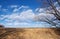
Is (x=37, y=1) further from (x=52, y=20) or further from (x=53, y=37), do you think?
(x=53, y=37)

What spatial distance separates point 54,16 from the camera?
4164mm

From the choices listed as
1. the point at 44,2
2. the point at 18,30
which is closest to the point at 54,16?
the point at 44,2

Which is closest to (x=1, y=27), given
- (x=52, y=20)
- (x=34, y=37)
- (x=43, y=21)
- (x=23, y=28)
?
(x=23, y=28)

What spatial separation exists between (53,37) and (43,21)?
59 centimetres

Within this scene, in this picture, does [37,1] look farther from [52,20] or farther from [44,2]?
[52,20]

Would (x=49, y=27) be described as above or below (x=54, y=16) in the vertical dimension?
below

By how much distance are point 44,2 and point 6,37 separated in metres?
1.59

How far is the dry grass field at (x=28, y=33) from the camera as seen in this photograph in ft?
13.4

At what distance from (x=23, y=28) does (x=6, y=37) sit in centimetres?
59

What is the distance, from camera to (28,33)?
4.14 m

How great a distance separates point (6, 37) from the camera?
13.3ft

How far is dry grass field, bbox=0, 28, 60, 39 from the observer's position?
408 cm

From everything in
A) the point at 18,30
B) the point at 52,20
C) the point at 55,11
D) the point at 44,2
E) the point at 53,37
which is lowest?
the point at 53,37

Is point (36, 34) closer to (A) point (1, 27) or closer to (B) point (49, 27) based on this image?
(B) point (49, 27)
